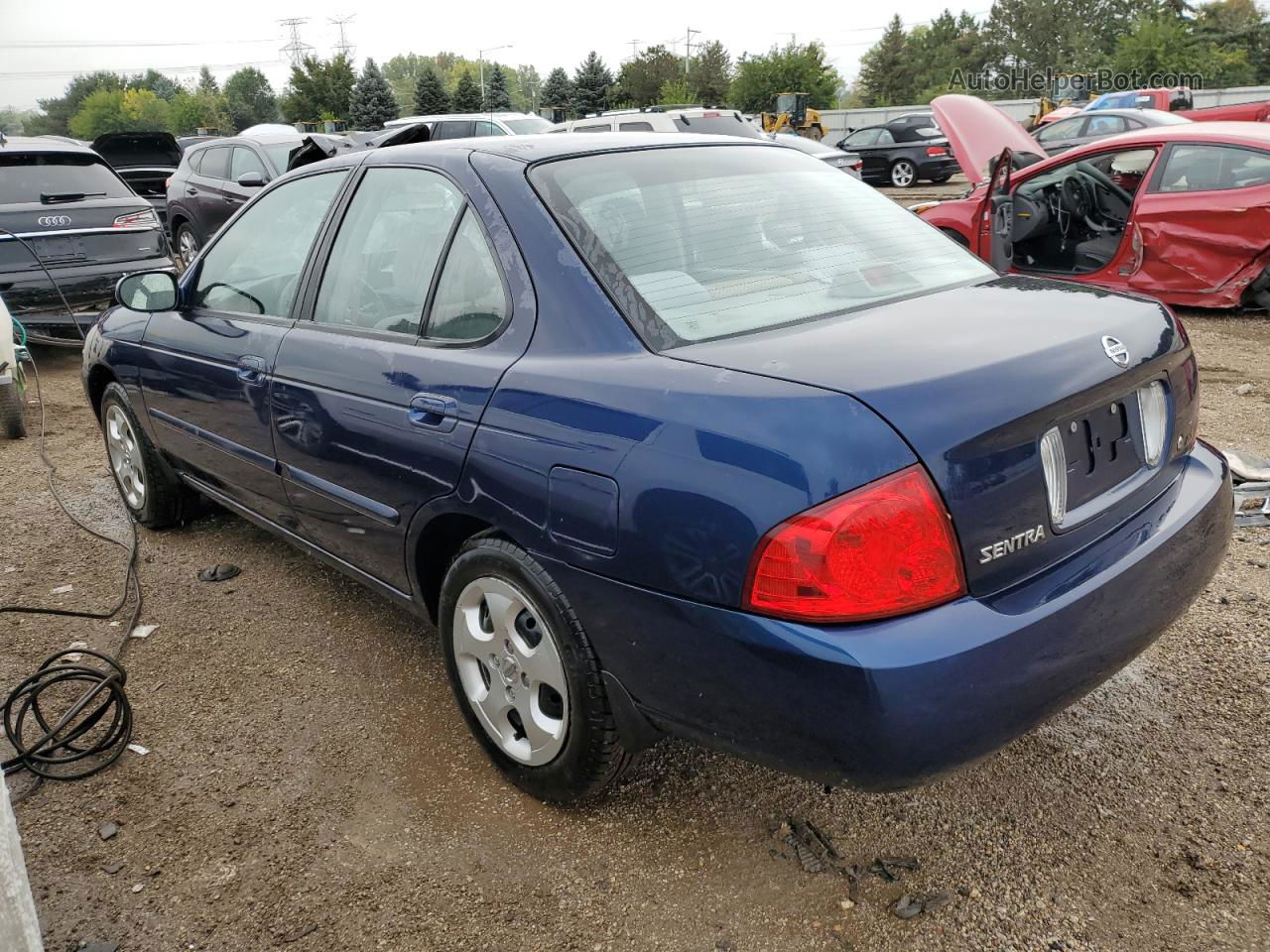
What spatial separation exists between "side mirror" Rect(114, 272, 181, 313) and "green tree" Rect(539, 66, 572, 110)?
64.2 metres

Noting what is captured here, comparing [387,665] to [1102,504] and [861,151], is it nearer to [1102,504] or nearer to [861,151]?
[1102,504]

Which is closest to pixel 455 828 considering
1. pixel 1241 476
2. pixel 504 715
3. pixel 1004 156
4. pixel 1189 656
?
pixel 504 715

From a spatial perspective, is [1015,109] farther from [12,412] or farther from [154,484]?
[154,484]

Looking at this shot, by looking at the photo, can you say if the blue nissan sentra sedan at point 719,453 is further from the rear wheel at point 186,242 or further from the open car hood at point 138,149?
the open car hood at point 138,149

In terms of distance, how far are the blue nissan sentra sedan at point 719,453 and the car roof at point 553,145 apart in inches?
0.7

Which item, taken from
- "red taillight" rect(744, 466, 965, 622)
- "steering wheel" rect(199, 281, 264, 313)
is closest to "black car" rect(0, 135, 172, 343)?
"steering wheel" rect(199, 281, 264, 313)

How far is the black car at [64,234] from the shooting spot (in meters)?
7.67

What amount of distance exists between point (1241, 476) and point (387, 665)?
11.2 feet

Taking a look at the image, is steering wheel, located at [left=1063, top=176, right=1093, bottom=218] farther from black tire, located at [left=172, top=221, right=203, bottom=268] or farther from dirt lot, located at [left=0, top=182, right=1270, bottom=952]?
black tire, located at [left=172, top=221, right=203, bottom=268]

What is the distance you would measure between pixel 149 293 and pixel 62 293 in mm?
4904

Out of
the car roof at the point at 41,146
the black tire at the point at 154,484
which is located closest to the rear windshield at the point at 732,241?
the black tire at the point at 154,484

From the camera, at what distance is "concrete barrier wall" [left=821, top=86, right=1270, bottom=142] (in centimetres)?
3447

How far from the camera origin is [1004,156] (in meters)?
5.51

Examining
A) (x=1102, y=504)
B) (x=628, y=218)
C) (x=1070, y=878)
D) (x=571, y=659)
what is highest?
(x=628, y=218)
